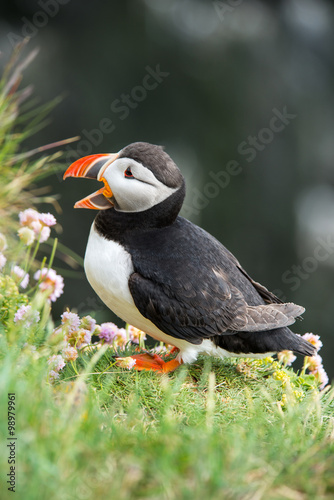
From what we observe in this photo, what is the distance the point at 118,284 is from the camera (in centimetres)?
290

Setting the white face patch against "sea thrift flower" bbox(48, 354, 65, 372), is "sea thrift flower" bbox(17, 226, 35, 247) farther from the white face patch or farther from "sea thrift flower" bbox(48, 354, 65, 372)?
"sea thrift flower" bbox(48, 354, 65, 372)

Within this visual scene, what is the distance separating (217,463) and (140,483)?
256 millimetres

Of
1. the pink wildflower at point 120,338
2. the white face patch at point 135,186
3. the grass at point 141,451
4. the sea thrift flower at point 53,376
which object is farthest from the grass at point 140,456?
the pink wildflower at point 120,338

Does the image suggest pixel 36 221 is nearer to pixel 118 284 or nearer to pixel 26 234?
pixel 26 234

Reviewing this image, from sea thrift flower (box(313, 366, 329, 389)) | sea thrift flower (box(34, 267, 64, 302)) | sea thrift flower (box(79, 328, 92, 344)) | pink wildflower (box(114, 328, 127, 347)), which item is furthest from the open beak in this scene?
sea thrift flower (box(313, 366, 329, 389))

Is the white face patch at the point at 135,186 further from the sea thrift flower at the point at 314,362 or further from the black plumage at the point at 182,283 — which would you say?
the sea thrift flower at the point at 314,362

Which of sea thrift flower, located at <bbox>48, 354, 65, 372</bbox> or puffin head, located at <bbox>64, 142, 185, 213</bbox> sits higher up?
puffin head, located at <bbox>64, 142, 185, 213</bbox>

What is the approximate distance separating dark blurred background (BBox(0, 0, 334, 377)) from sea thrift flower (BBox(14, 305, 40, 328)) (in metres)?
4.44

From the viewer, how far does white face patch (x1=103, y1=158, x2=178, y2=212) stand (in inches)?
113

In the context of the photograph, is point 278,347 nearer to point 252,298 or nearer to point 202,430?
point 252,298

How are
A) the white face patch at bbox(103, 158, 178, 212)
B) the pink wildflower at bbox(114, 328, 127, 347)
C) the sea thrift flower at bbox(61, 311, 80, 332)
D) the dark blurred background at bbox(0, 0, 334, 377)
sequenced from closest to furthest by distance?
the white face patch at bbox(103, 158, 178, 212)
the sea thrift flower at bbox(61, 311, 80, 332)
the pink wildflower at bbox(114, 328, 127, 347)
the dark blurred background at bbox(0, 0, 334, 377)

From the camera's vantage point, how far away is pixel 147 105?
789 cm

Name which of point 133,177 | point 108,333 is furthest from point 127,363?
point 133,177

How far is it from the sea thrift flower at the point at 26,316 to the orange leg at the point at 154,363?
64 cm
